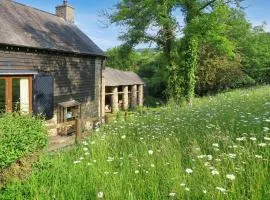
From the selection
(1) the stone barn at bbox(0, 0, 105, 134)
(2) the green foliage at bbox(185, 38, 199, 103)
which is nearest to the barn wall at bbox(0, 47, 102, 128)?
(1) the stone barn at bbox(0, 0, 105, 134)

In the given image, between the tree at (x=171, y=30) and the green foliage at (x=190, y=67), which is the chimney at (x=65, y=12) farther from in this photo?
the green foliage at (x=190, y=67)

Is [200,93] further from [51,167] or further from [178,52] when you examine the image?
[51,167]

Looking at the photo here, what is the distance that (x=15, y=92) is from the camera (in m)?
13.6

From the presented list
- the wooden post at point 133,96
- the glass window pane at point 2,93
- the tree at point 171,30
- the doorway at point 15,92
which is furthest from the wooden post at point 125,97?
the glass window pane at point 2,93

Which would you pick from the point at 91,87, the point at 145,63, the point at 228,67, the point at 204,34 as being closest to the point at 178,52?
the point at 204,34

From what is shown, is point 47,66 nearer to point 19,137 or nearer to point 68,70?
point 68,70

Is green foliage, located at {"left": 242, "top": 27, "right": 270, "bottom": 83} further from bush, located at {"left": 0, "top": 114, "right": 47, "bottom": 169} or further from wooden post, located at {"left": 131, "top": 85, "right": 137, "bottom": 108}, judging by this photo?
bush, located at {"left": 0, "top": 114, "right": 47, "bottom": 169}

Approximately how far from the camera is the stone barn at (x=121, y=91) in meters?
31.5

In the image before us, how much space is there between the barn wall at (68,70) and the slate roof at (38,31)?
1.36 feet

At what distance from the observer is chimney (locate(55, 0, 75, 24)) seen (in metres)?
23.1

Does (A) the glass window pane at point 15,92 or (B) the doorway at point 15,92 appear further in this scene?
(A) the glass window pane at point 15,92

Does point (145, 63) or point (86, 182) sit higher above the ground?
point (145, 63)

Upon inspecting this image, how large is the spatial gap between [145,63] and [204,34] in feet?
103

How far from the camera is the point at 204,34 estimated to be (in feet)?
70.3
